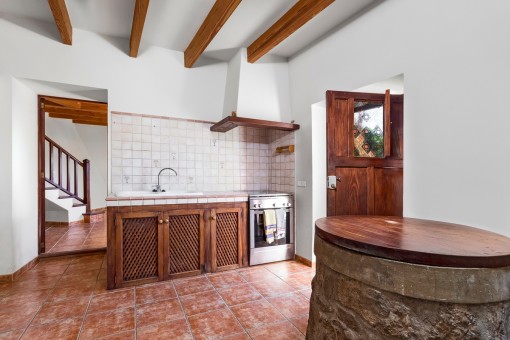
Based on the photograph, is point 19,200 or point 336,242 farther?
point 19,200

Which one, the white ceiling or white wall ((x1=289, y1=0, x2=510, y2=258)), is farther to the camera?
the white ceiling

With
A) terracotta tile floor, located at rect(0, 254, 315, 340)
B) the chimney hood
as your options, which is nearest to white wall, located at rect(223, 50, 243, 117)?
the chimney hood

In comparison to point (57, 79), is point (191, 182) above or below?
below

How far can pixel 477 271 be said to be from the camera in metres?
0.92

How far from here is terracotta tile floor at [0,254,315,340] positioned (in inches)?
73.3

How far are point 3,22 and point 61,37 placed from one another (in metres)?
0.54

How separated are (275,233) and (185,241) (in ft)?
3.70

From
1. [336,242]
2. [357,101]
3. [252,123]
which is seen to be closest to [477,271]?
[336,242]

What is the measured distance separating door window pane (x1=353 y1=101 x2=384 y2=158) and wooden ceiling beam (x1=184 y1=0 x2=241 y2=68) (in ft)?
5.11

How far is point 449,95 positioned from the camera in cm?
187

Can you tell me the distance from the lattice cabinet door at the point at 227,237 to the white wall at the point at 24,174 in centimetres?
216

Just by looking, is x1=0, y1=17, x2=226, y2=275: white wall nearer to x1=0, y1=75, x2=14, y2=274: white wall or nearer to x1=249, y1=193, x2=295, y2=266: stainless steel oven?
x1=0, y1=75, x2=14, y2=274: white wall

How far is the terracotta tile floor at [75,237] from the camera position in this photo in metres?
3.77

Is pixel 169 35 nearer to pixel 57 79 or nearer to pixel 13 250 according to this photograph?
pixel 57 79
